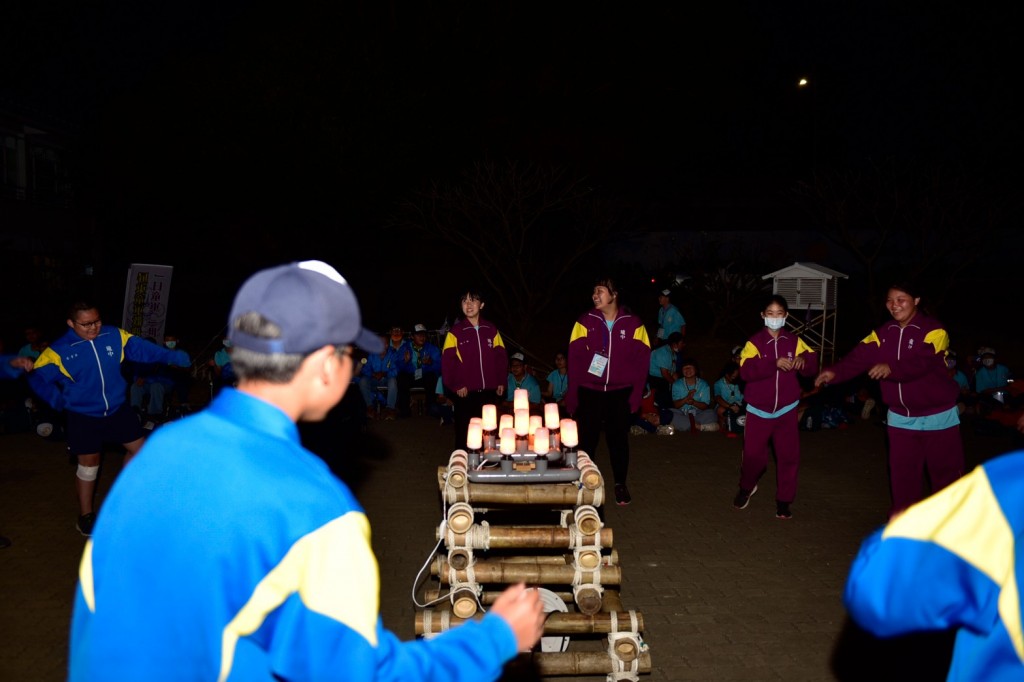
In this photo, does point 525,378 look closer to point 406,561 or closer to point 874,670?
point 406,561

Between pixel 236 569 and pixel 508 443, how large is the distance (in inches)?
151

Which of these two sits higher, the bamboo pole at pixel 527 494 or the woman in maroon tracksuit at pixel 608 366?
the woman in maroon tracksuit at pixel 608 366

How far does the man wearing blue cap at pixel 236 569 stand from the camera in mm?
1530

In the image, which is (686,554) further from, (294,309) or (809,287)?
(809,287)

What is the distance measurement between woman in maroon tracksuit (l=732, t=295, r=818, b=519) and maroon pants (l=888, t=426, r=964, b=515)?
0.94 meters

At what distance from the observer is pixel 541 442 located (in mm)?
5340

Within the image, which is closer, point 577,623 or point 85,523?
point 577,623

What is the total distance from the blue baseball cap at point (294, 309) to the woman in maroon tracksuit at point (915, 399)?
5.53m

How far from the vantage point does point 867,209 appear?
814 inches

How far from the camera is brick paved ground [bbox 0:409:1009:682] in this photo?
15.7ft

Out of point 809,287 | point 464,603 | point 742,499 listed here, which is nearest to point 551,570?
point 464,603

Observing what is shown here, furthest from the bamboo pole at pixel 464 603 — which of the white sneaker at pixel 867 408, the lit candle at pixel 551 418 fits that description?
the white sneaker at pixel 867 408

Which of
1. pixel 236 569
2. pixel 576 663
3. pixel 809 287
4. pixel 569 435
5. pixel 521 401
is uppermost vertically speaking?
Answer: pixel 809 287

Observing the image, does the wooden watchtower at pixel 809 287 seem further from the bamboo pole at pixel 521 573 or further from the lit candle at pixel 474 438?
the bamboo pole at pixel 521 573
